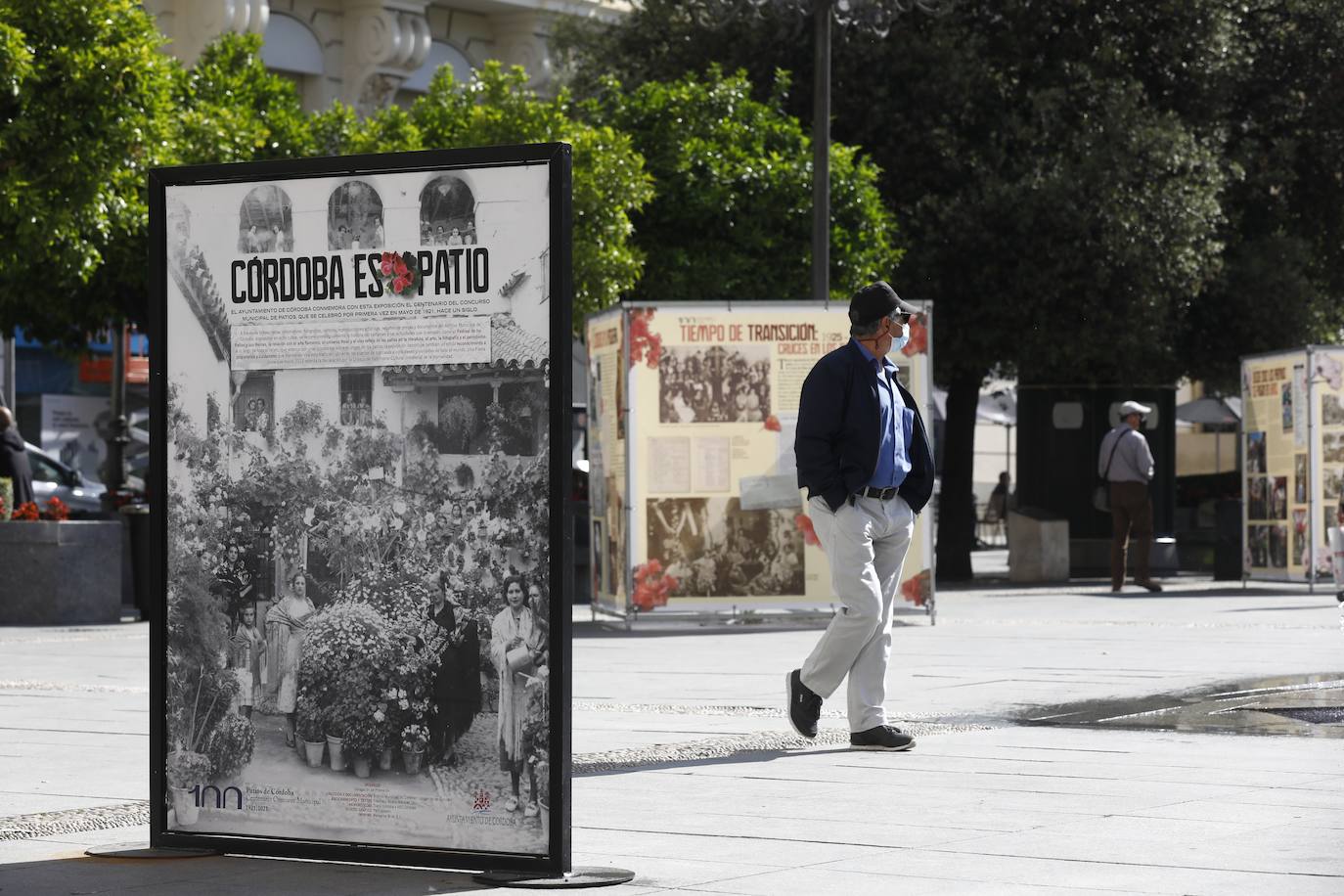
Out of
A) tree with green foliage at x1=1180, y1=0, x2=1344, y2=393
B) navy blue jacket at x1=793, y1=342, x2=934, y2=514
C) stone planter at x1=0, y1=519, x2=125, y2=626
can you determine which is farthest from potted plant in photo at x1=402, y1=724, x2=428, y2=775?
tree with green foliage at x1=1180, y1=0, x2=1344, y2=393

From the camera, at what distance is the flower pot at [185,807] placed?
6.15 m

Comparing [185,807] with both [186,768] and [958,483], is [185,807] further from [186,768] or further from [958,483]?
[958,483]

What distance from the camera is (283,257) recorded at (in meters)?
6.15

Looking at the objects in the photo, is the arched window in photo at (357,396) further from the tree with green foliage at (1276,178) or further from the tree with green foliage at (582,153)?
the tree with green foliage at (1276,178)

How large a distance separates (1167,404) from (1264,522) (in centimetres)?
439

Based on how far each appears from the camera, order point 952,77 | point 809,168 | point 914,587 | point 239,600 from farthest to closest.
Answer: point 952,77, point 809,168, point 914,587, point 239,600

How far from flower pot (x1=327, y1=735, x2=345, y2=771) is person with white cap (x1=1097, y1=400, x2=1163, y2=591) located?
15.7m

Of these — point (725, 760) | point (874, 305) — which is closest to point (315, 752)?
point (725, 760)

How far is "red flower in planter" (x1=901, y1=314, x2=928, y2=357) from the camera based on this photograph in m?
15.9

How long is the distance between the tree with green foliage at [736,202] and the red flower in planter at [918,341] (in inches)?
251

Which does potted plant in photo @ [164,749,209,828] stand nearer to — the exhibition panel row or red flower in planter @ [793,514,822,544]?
the exhibition panel row

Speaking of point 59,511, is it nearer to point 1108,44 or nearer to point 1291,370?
point 1291,370

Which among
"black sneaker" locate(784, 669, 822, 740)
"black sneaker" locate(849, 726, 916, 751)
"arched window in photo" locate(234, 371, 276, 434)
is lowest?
"black sneaker" locate(849, 726, 916, 751)

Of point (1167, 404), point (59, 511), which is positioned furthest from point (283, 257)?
point (1167, 404)
